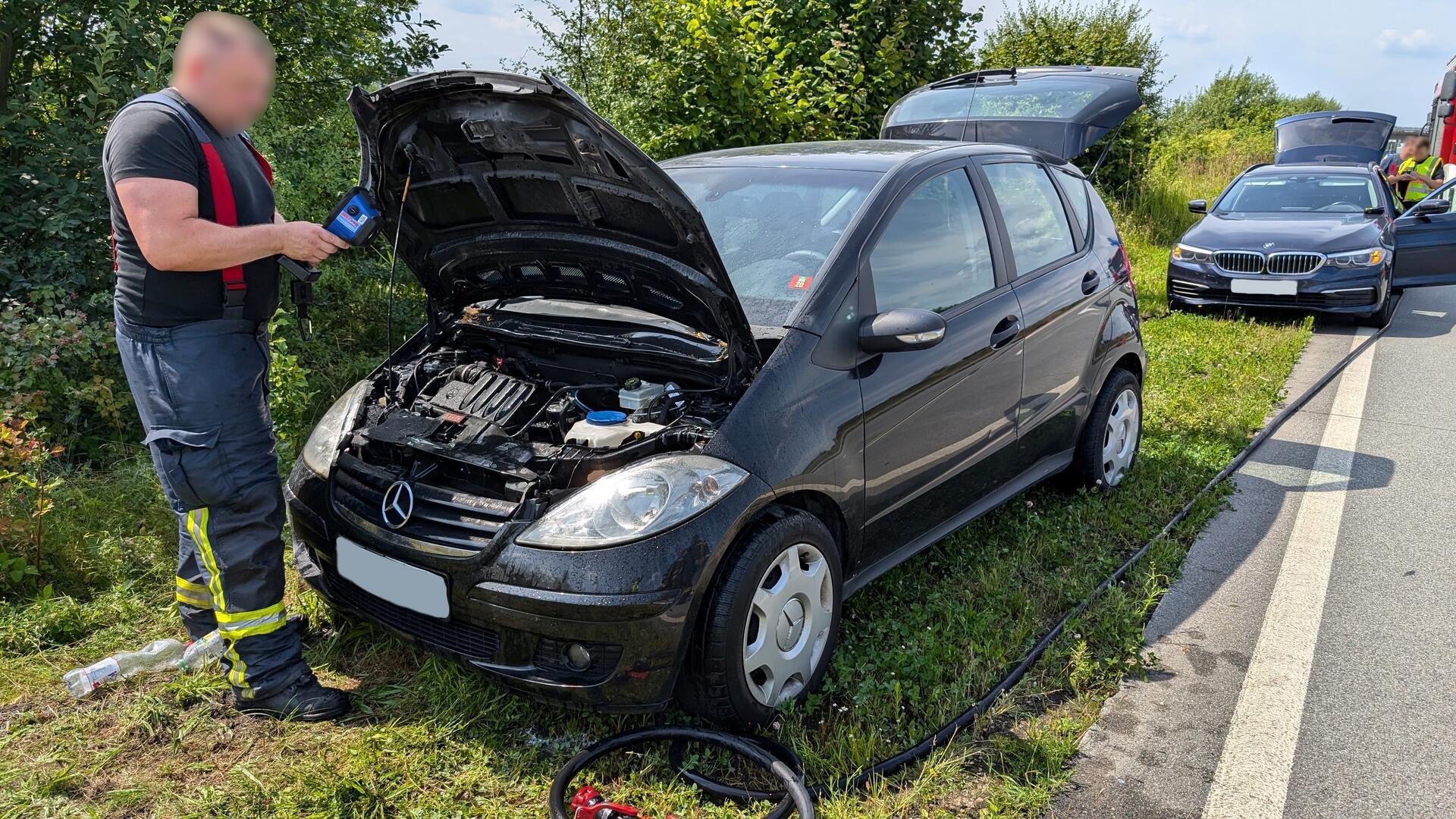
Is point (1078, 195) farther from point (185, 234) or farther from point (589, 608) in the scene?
point (185, 234)

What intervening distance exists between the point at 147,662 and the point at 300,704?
0.64 metres

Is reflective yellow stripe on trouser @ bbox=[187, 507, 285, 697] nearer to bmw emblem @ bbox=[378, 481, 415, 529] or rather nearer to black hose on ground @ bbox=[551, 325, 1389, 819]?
bmw emblem @ bbox=[378, 481, 415, 529]

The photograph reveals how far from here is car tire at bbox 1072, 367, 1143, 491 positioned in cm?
473

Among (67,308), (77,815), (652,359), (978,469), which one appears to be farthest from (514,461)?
(67,308)

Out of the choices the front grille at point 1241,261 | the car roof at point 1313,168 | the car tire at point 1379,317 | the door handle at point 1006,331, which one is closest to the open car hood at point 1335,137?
the car roof at point 1313,168

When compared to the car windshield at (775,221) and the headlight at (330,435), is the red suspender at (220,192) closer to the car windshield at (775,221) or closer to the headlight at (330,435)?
the headlight at (330,435)

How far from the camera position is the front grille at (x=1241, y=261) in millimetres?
9352

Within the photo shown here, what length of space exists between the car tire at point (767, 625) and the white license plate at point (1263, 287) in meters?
7.84

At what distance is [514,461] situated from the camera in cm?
291

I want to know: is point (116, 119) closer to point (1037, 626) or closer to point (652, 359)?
point (652, 359)

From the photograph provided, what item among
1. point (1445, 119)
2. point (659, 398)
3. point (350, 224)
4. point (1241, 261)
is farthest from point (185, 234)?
point (1445, 119)

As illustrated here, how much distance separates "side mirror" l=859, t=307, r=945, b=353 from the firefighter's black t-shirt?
189cm

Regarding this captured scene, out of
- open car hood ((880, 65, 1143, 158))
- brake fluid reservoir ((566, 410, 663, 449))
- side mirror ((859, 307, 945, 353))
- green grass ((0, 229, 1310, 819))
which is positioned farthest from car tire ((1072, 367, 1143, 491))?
brake fluid reservoir ((566, 410, 663, 449))

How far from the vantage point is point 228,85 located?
2.89 m
